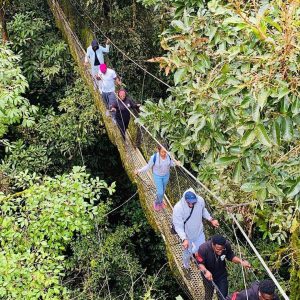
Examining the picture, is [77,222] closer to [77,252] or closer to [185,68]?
[185,68]

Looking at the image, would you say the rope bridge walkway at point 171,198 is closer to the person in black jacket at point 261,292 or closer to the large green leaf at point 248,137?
the person in black jacket at point 261,292

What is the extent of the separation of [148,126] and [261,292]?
1126 mm

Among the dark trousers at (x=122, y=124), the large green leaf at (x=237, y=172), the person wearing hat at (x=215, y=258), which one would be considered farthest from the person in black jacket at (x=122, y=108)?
the large green leaf at (x=237, y=172)

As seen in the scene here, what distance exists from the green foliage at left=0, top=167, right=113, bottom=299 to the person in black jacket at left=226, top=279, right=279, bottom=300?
3.43 feet

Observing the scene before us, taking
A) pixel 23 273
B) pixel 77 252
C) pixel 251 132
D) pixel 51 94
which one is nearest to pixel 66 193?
pixel 23 273

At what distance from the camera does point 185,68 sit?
2195 mm

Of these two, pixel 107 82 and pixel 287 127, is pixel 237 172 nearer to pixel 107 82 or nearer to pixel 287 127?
pixel 287 127

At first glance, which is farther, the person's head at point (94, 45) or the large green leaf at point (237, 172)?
the person's head at point (94, 45)

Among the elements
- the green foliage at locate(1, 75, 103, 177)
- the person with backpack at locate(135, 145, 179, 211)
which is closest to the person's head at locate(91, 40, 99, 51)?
the green foliage at locate(1, 75, 103, 177)

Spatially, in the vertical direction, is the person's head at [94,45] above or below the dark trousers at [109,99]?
above

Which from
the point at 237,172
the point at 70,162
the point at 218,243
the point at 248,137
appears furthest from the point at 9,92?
the point at 70,162

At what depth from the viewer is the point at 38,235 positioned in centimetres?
314

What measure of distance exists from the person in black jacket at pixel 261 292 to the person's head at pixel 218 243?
30 centimetres

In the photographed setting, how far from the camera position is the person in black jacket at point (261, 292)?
2498 mm
